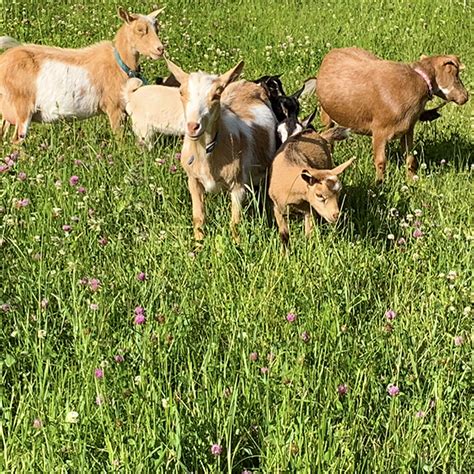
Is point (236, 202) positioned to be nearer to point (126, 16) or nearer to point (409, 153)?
point (409, 153)

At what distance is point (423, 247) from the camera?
16.2ft

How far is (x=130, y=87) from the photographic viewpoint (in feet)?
25.3

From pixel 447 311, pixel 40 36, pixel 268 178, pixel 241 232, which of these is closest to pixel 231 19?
pixel 40 36

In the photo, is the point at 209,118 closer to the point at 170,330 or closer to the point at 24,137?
the point at 170,330

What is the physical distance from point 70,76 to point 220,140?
9.34 ft

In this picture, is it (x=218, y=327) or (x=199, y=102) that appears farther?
(x=199, y=102)

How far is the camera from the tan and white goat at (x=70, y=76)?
24.1 ft

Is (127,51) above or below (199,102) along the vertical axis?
below

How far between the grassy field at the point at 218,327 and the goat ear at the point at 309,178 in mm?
372

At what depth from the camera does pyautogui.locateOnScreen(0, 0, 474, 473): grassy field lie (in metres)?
2.91

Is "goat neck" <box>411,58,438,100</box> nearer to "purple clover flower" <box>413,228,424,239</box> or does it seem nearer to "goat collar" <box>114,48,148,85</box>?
"purple clover flower" <box>413,228,424,239</box>

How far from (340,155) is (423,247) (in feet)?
8.06

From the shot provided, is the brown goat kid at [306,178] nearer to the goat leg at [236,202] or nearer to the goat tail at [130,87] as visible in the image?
the goat leg at [236,202]

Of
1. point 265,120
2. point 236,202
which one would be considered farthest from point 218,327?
point 265,120
